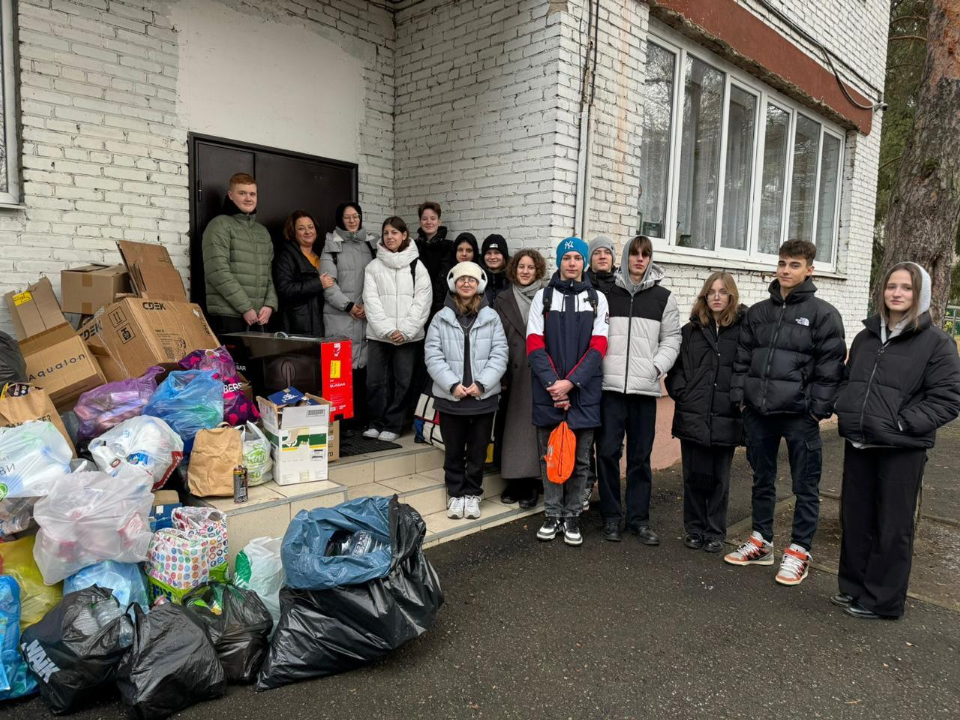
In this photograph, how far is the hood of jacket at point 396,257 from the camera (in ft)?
17.3

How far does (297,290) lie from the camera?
538 centimetres

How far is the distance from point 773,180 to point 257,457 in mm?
7387

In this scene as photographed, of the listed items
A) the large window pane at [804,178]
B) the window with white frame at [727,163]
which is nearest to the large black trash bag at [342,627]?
the window with white frame at [727,163]

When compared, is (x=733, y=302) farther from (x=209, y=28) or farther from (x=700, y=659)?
A: (x=209, y=28)

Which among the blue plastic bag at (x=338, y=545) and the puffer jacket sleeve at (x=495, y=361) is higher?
the puffer jacket sleeve at (x=495, y=361)

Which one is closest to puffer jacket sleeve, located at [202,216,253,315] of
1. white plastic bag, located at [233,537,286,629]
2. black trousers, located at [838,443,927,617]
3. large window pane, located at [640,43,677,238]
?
white plastic bag, located at [233,537,286,629]

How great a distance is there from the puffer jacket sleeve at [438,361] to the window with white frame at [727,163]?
9.73ft

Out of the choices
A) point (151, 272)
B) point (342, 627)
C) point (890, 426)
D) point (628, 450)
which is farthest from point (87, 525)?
point (890, 426)

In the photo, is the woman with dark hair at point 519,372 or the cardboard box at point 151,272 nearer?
the cardboard box at point 151,272

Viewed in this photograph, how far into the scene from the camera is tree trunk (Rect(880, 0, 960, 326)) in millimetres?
4918

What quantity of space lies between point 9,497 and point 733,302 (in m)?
4.04

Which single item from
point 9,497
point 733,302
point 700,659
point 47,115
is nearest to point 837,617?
point 700,659

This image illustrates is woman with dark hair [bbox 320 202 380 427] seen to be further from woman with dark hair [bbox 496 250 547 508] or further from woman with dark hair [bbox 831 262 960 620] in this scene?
woman with dark hair [bbox 831 262 960 620]

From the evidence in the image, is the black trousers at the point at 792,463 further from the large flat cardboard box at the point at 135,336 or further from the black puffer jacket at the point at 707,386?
the large flat cardboard box at the point at 135,336
